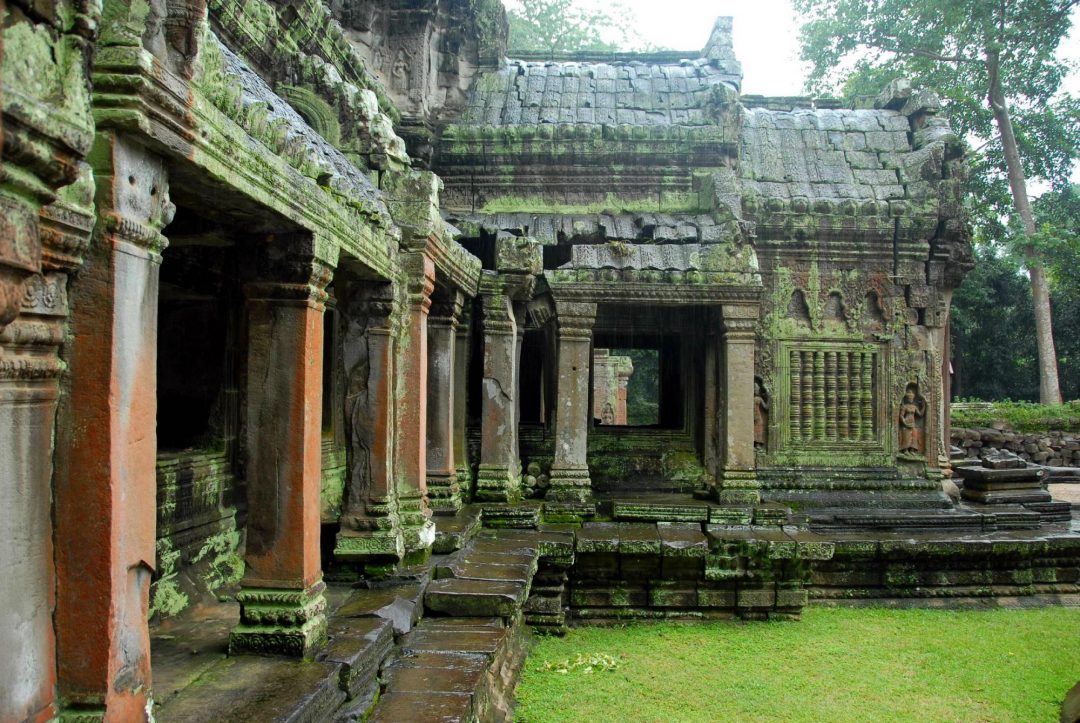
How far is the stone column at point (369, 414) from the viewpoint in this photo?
532cm

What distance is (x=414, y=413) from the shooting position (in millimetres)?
5871

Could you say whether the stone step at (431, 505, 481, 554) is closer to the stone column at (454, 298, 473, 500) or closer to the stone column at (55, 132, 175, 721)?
the stone column at (454, 298, 473, 500)

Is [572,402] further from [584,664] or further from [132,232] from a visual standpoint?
[132,232]

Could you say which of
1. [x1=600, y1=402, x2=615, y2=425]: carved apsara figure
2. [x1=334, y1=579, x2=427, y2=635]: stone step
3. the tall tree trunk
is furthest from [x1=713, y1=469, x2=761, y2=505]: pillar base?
the tall tree trunk

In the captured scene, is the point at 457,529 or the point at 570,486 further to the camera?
the point at 570,486

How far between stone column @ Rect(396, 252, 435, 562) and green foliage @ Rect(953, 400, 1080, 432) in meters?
18.3

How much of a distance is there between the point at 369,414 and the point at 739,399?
433 centimetres

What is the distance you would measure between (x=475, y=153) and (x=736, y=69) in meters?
3.90

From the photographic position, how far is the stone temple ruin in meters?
2.43

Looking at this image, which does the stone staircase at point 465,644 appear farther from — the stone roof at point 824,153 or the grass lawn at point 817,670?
the stone roof at point 824,153

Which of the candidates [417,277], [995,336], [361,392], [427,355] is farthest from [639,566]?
[995,336]

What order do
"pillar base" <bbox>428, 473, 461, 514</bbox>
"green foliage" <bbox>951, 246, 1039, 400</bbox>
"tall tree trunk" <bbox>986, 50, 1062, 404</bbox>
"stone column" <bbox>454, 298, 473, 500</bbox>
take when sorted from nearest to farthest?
1. "pillar base" <bbox>428, 473, 461, 514</bbox>
2. "stone column" <bbox>454, 298, 473, 500</bbox>
3. "tall tree trunk" <bbox>986, 50, 1062, 404</bbox>
4. "green foliage" <bbox>951, 246, 1039, 400</bbox>

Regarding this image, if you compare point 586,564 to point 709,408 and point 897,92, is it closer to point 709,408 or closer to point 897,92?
point 709,408

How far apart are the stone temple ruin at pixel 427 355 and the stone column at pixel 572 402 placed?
32mm
